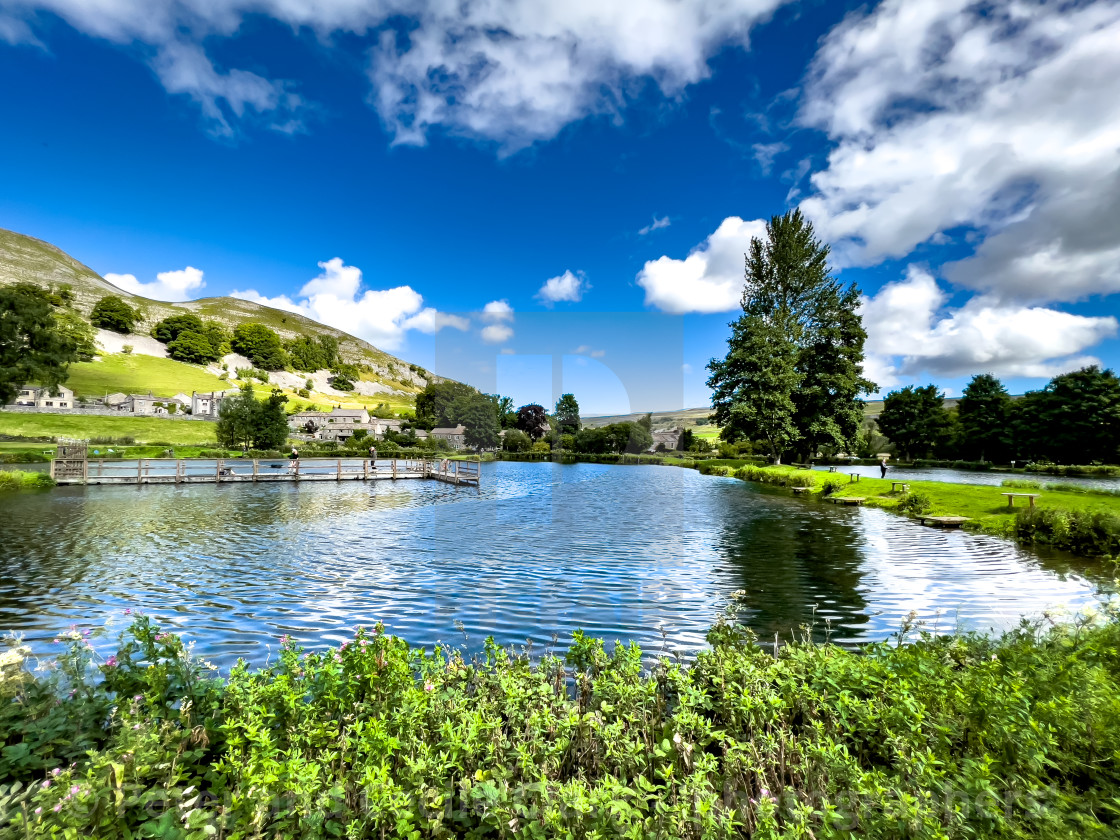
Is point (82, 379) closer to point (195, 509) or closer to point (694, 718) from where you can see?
point (195, 509)

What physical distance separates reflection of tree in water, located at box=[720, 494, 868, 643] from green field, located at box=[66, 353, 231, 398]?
143 m

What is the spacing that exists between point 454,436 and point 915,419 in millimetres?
88724

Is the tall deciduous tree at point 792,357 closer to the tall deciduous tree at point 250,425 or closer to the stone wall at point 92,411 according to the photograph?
the tall deciduous tree at point 250,425

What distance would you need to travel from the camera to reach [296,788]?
315 cm

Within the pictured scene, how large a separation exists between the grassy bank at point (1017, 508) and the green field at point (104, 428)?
310 ft

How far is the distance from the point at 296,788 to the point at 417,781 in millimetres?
752

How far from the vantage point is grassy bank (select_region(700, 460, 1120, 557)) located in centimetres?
1658

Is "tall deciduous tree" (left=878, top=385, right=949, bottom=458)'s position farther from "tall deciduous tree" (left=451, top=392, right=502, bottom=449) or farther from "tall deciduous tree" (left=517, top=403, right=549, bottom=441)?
"tall deciduous tree" (left=451, top=392, right=502, bottom=449)

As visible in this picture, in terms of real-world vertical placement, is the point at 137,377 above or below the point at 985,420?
above

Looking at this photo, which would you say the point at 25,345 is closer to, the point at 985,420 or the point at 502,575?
the point at 502,575

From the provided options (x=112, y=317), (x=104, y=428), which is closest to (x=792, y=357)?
(x=104, y=428)

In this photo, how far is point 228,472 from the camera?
149 ft

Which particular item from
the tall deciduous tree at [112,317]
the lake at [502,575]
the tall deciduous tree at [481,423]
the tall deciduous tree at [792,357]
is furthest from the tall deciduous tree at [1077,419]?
the tall deciduous tree at [112,317]

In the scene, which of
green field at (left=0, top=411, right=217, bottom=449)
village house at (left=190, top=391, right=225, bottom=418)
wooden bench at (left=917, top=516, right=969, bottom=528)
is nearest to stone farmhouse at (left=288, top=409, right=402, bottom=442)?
village house at (left=190, top=391, right=225, bottom=418)
